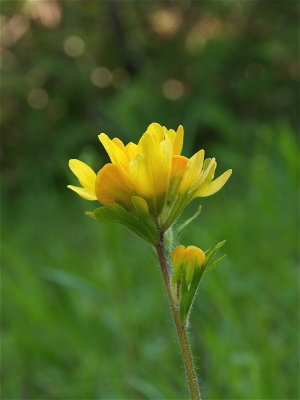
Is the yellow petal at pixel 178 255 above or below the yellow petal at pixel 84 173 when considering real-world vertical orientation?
below

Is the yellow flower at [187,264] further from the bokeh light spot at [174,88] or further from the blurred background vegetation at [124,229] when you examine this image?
the bokeh light spot at [174,88]

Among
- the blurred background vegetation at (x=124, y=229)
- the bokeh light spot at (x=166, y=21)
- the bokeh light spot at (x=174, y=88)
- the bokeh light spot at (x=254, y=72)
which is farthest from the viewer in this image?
the bokeh light spot at (x=166, y=21)

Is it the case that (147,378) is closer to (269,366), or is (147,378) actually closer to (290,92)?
(269,366)

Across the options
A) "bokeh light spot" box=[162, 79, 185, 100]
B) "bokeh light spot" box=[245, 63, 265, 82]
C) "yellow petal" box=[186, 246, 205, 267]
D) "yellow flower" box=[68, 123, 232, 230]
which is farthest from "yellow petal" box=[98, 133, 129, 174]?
"bokeh light spot" box=[162, 79, 185, 100]

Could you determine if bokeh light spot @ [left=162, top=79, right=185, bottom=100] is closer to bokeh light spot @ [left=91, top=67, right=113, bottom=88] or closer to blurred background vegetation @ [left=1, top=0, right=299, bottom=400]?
blurred background vegetation @ [left=1, top=0, right=299, bottom=400]

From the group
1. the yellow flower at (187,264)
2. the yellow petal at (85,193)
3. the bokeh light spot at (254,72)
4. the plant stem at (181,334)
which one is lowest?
the plant stem at (181,334)

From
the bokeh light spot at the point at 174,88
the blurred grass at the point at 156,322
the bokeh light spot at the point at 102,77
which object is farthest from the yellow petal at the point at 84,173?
the bokeh light spot at the point at 102,77

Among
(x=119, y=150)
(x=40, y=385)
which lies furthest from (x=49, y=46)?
(x=119, y=150)
